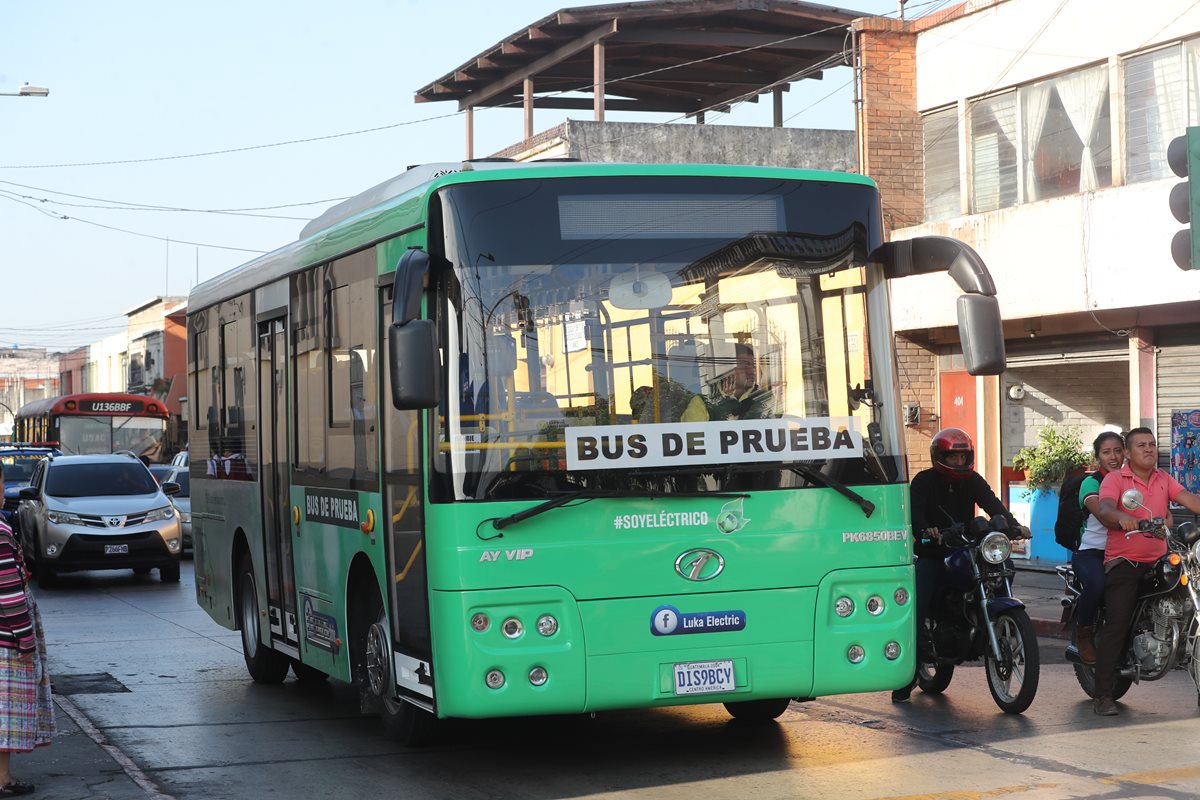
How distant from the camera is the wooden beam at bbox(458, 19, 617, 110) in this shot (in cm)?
3033

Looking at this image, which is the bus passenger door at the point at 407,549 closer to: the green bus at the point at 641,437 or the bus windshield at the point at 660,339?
the green bus at the point at 641,437

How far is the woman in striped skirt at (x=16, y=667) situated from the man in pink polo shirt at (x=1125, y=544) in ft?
19.3

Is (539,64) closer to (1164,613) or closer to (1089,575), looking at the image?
(1089,575)

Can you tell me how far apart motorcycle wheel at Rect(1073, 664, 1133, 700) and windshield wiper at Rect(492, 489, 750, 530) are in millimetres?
3235

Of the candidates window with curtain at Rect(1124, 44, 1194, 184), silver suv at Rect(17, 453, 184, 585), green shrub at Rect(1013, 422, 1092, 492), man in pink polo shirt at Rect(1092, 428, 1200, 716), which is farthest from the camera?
silver suv at Rect(17, 453, 184, 585)

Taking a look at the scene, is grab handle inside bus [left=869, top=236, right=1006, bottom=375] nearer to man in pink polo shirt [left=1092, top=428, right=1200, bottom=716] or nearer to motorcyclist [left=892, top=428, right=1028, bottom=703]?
man in pink polo shirt [left=1092, top=428, right=1200, bottom=716]

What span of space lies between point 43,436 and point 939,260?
Result: 3600 cm

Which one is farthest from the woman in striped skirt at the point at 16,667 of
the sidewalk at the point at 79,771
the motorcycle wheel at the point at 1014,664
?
the motorcycle wheel at the point at 1014,664

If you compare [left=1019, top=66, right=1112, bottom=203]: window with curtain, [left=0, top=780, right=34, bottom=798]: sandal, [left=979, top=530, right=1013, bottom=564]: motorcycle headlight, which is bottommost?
[left=0, top=780, right=34, bottom=798]: sandal

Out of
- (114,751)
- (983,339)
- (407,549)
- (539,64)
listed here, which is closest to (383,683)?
(407,549)

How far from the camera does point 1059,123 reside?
68.9ft

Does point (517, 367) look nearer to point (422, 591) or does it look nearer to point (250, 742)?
point (422, 591)

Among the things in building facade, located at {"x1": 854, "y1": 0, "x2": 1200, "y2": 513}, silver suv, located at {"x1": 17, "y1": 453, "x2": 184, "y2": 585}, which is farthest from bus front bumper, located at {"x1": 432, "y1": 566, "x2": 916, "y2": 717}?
silver suv, located at {"x1": 17, "y1": 453, "x2": 184, "y2": 585}

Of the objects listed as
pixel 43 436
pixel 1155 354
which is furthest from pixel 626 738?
pixel 43 436
